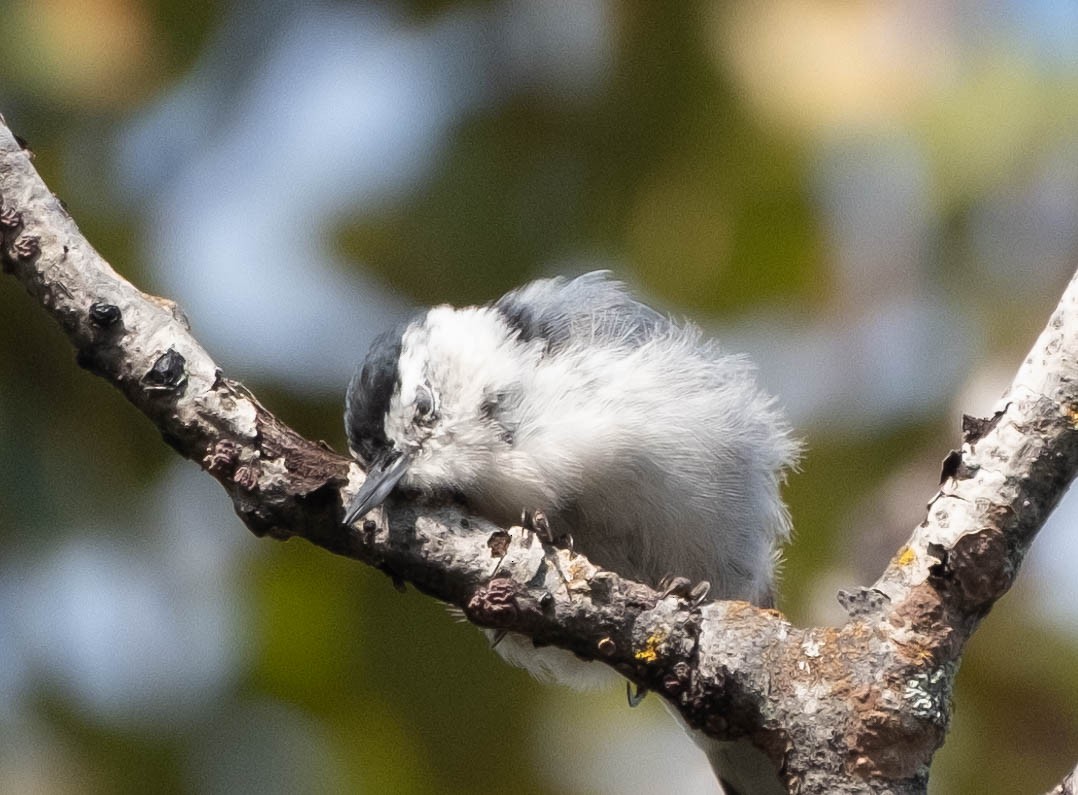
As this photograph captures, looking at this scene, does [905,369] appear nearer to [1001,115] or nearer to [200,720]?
[1001,115]

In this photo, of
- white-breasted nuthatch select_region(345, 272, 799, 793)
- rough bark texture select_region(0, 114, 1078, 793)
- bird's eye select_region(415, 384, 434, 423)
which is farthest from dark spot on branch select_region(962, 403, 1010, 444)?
bird's eye select_region(415, 384, 434, 423)

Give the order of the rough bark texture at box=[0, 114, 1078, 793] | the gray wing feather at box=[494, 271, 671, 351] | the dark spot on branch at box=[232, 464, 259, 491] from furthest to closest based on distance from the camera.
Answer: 1. the gray wing feather at box=[494, 271, 671, 351]
2. the dark spot on branch at box=[232, 464, 259, 491]
3. the rough bark texture at box=[0, 114, 1078, 793]

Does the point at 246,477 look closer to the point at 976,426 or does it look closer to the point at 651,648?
the point at 651,648

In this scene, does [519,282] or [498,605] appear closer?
[498,605]

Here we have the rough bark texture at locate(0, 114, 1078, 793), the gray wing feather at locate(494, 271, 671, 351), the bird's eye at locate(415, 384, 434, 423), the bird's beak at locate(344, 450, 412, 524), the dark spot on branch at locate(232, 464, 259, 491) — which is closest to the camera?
the rough bark texture at locate(0, 114, 1078, 793)

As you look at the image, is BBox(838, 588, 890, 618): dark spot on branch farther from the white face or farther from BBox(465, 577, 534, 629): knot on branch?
the white face

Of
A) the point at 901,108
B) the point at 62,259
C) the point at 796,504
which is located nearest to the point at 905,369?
the point at 796,504

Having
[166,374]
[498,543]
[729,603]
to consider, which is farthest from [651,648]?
[166,374]
